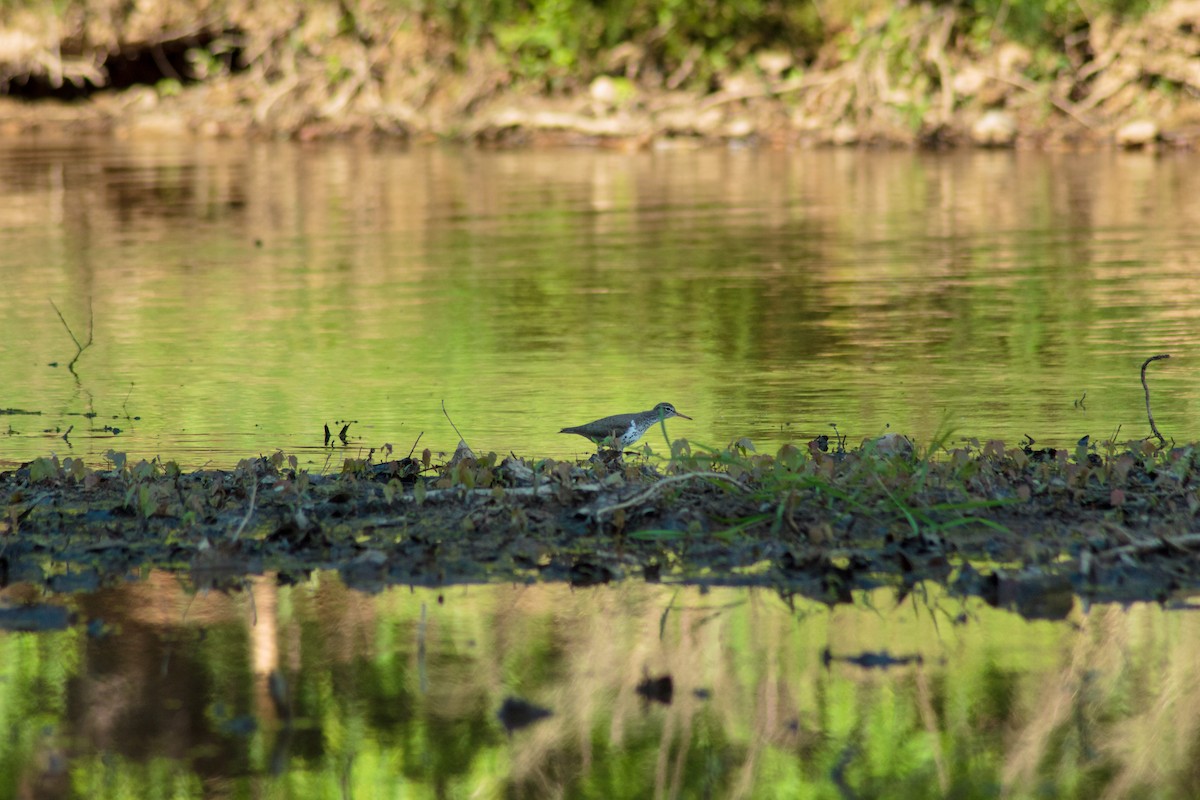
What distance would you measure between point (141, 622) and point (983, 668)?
2393 mm

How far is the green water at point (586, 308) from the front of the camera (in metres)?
9.30

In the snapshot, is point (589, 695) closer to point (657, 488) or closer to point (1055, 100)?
point (657, 488)

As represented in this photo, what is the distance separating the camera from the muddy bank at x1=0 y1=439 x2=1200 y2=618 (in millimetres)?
5969

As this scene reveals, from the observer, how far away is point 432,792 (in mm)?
4312

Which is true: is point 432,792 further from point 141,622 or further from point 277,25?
point 277,25

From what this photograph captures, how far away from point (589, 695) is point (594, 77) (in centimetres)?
3233

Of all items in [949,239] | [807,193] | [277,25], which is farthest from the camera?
[277,25]

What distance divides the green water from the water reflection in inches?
105

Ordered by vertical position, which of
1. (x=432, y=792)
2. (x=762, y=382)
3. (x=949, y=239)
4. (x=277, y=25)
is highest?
(x=277, y=25)

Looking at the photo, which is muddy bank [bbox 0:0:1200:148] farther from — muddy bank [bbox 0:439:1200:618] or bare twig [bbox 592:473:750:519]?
bare twig [bbox 592:473:750:519]

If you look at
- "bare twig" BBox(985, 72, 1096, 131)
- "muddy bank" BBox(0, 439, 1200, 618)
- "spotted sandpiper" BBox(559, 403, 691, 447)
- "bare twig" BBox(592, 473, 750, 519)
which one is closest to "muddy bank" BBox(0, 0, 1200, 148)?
"bare twig" BBox(985, 72, 1096, 131)

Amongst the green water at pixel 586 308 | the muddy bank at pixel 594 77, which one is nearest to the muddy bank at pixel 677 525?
the green water at pixel 586 308

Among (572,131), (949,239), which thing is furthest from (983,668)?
(572,131)

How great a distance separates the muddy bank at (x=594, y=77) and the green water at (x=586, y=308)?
6.05 m
